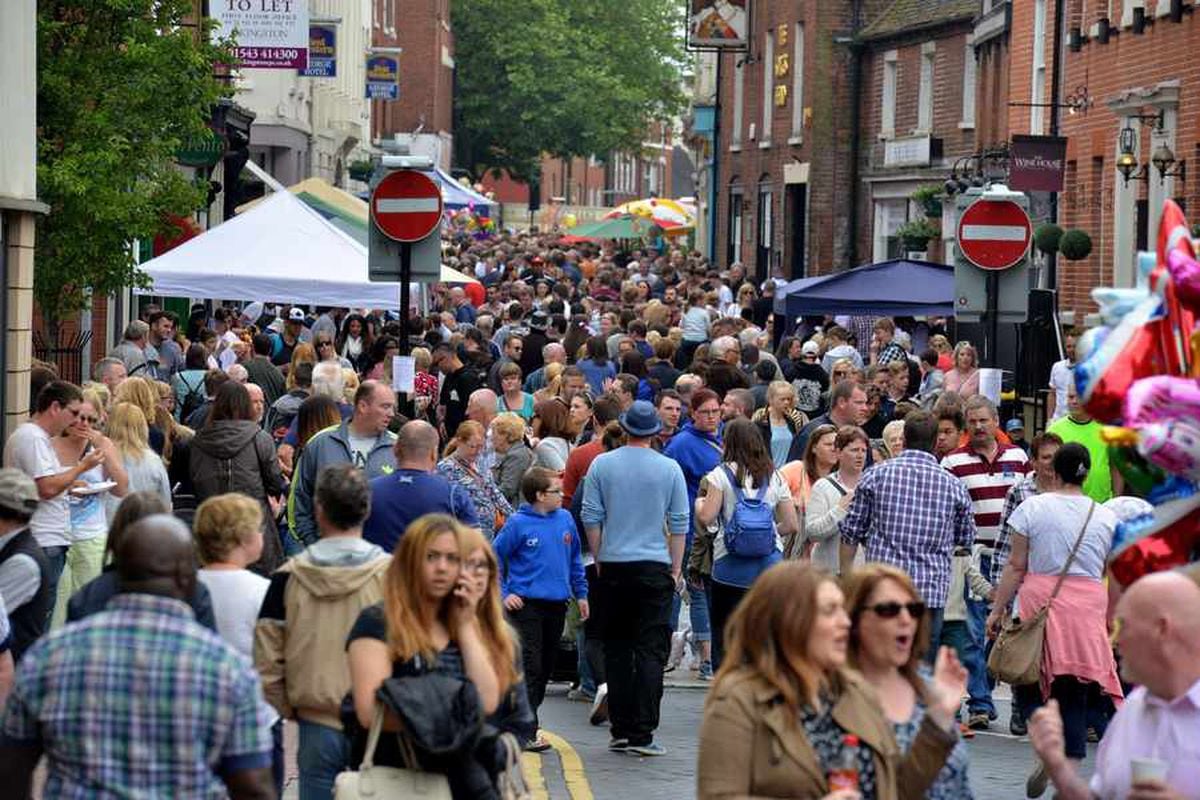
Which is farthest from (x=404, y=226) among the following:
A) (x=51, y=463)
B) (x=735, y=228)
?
(x=735, y=228)

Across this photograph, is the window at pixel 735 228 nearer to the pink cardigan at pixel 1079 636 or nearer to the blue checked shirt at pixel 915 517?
the blue checked shirt at pixel 915 517

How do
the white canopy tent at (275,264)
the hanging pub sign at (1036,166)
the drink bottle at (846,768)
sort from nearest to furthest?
the drink bottle at (846,768) < the white canopy tent at (275,264) < the hanging pub sign at (1036,166)

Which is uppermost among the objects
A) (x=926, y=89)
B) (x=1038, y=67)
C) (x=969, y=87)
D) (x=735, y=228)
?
(x=926, y=89)

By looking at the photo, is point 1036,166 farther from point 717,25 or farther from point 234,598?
point 717,25

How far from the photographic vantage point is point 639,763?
484 inches

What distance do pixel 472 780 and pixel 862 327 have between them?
77.0 feet

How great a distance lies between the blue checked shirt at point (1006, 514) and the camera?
12.7 metres

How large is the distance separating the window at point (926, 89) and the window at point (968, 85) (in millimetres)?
1978

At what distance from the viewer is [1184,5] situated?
27.3 meters

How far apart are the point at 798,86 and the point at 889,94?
5042 millimetres

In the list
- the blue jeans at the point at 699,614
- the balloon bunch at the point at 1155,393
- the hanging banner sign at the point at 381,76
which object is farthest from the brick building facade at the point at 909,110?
the balloon bunch at the point at 1155,393

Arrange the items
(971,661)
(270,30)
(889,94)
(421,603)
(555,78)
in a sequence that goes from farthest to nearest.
A: (555,78) → (889,94) → (270,30) → (971,661) → (421,603)

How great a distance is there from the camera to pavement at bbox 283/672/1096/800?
11.5 meters

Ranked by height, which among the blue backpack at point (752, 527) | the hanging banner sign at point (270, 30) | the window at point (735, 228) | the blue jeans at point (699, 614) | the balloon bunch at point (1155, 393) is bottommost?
the blue jeans at point (699, 614)
